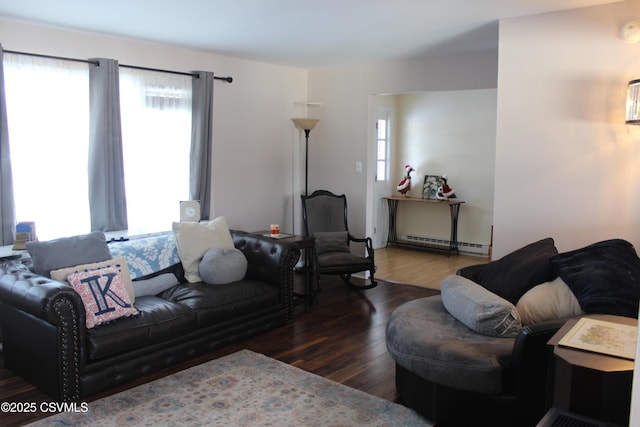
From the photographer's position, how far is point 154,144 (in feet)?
15.4

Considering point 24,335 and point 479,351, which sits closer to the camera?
point 479,351

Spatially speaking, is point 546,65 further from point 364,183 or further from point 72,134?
point 72,134

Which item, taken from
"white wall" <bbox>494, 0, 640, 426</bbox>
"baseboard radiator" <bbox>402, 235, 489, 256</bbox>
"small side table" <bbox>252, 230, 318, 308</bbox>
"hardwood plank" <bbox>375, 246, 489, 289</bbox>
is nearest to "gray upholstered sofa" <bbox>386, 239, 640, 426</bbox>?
"white wall" <bbox>494, 0, 640, 426</bbox>

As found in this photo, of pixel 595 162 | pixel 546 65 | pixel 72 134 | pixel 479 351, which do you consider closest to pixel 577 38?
pixel 546 65

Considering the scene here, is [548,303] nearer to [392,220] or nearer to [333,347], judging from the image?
[333,347]

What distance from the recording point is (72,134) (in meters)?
4.16

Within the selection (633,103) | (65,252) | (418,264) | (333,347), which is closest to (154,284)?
(65,252)

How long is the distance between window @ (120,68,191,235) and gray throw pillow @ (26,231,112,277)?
0.96 meters

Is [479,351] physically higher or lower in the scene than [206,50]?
lower

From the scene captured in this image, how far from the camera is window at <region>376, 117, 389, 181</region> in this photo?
7.60 metres

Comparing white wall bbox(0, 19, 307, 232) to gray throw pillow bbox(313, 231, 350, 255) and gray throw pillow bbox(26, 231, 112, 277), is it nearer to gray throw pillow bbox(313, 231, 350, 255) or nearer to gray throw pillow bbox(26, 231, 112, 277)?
gray throw pillow bbox(313, 231, 350, 255)

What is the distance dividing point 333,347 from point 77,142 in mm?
2612

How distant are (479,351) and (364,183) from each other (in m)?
3.48

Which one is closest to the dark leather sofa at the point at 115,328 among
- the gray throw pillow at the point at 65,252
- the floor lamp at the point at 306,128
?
the gray throw pillow at the point at 65,252
